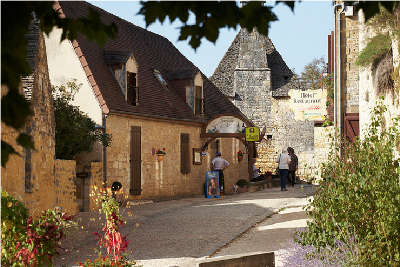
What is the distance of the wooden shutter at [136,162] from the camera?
22125mm

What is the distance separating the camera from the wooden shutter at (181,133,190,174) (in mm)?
25562

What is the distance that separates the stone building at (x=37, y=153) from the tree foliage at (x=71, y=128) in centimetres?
376

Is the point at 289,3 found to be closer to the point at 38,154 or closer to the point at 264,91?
the point at 38,154

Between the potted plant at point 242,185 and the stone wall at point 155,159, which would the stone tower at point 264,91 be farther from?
the stone wall at point 155,159

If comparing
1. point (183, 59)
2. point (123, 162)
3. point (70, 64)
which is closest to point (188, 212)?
point (123, 162)

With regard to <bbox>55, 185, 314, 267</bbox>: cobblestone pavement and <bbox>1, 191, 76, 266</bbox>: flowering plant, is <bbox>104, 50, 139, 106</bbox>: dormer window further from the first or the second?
<bbox>1, 191, 76, 266</bbox>: flowering plant

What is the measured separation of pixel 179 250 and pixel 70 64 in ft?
37.7

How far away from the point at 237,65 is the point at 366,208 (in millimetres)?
35440

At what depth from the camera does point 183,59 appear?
30641mm

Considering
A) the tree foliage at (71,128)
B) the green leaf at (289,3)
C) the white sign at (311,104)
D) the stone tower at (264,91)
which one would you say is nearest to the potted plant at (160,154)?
the tree foliage at (71,128)

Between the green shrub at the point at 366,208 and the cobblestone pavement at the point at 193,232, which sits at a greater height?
the green shrub at the point at 366,208

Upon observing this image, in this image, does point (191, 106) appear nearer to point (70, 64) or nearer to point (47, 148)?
point (70, 64)

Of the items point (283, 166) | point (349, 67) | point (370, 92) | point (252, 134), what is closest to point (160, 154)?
point (283, 166)

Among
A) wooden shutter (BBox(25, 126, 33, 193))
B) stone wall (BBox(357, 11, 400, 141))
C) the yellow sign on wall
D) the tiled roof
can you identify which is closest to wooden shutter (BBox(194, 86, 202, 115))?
the tiled roof
